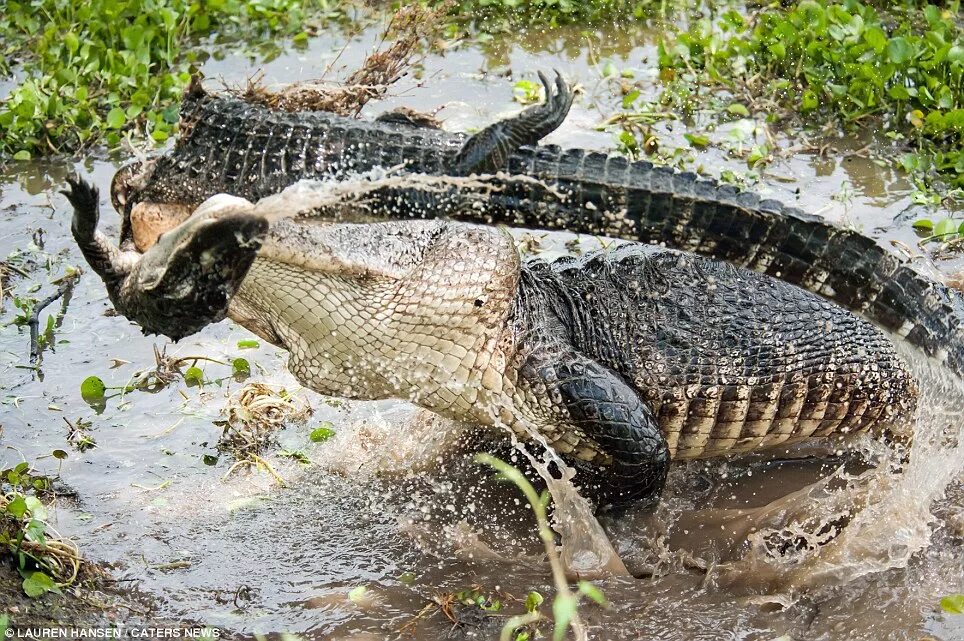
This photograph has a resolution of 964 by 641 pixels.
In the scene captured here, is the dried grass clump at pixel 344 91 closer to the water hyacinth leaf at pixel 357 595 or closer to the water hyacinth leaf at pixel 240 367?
the water hyacinth leaf at pixel 240 367

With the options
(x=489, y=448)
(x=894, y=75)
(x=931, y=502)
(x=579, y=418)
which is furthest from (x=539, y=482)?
(x=894, y=75)

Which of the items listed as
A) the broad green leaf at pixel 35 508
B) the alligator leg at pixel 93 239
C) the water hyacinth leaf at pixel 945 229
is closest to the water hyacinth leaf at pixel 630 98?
the water hyacinth leaf at pixel 945 229

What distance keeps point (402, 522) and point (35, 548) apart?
48.2 inches

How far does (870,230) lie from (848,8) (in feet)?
6.22

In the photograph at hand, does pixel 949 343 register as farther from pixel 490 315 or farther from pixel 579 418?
pixel 490 315

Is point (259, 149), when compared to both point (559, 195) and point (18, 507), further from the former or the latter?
point (18, 507)

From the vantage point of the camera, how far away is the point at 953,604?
130 inches

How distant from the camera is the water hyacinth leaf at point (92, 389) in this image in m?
4.57

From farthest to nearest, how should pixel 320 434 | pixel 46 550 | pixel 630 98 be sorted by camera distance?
pixel 630 98, pixel 320 434, pixel 46 550

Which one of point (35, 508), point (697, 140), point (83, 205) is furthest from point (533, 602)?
point (697, 140)

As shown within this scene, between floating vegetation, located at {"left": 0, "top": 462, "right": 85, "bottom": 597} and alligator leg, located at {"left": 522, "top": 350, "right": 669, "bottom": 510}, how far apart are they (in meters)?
1.59

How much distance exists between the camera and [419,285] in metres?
3.56

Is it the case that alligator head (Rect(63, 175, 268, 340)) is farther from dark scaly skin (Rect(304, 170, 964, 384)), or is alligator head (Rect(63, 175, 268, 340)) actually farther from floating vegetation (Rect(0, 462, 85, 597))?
floating vegetation (Rect(0, 462, 85, 597))

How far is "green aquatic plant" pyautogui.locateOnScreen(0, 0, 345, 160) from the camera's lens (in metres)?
6.24
